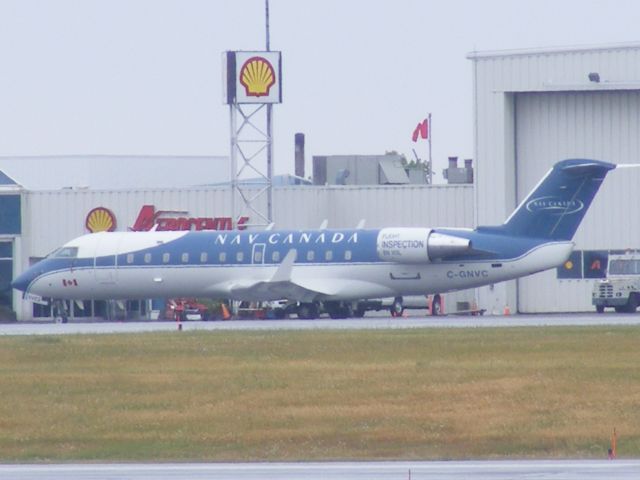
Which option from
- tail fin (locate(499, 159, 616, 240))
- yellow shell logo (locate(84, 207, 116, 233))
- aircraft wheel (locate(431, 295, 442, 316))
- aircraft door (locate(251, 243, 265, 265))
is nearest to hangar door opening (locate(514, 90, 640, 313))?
aircraft wheel (locate(431, 295, 442, 316))

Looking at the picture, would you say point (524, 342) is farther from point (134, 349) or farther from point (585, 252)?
point (585, 252)

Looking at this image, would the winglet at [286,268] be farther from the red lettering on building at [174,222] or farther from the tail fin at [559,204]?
the red lettering on building at [174,222]

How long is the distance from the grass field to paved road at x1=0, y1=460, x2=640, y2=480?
0.80 metres

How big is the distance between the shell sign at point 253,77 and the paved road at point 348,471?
41089 mm

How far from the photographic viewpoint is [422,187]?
5925 centimetres

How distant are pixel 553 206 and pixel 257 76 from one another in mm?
15577

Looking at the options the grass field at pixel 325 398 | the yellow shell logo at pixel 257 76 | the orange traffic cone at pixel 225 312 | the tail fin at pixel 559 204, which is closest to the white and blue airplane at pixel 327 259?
the tail fin at pixel 559 204

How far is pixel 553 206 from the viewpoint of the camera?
155ft

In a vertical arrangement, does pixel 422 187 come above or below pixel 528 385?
above

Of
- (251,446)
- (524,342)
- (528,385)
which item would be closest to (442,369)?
(528,385)

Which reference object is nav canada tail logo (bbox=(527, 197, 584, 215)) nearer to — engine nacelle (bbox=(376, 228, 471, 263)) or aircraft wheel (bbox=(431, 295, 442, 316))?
engine nacelle (bbox=(376, 228, 471, 263))

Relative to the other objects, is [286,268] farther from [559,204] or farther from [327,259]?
[559,204]

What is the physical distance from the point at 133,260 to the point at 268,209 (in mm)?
9406

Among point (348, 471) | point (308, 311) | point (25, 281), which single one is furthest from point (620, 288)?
point (348, 471)
